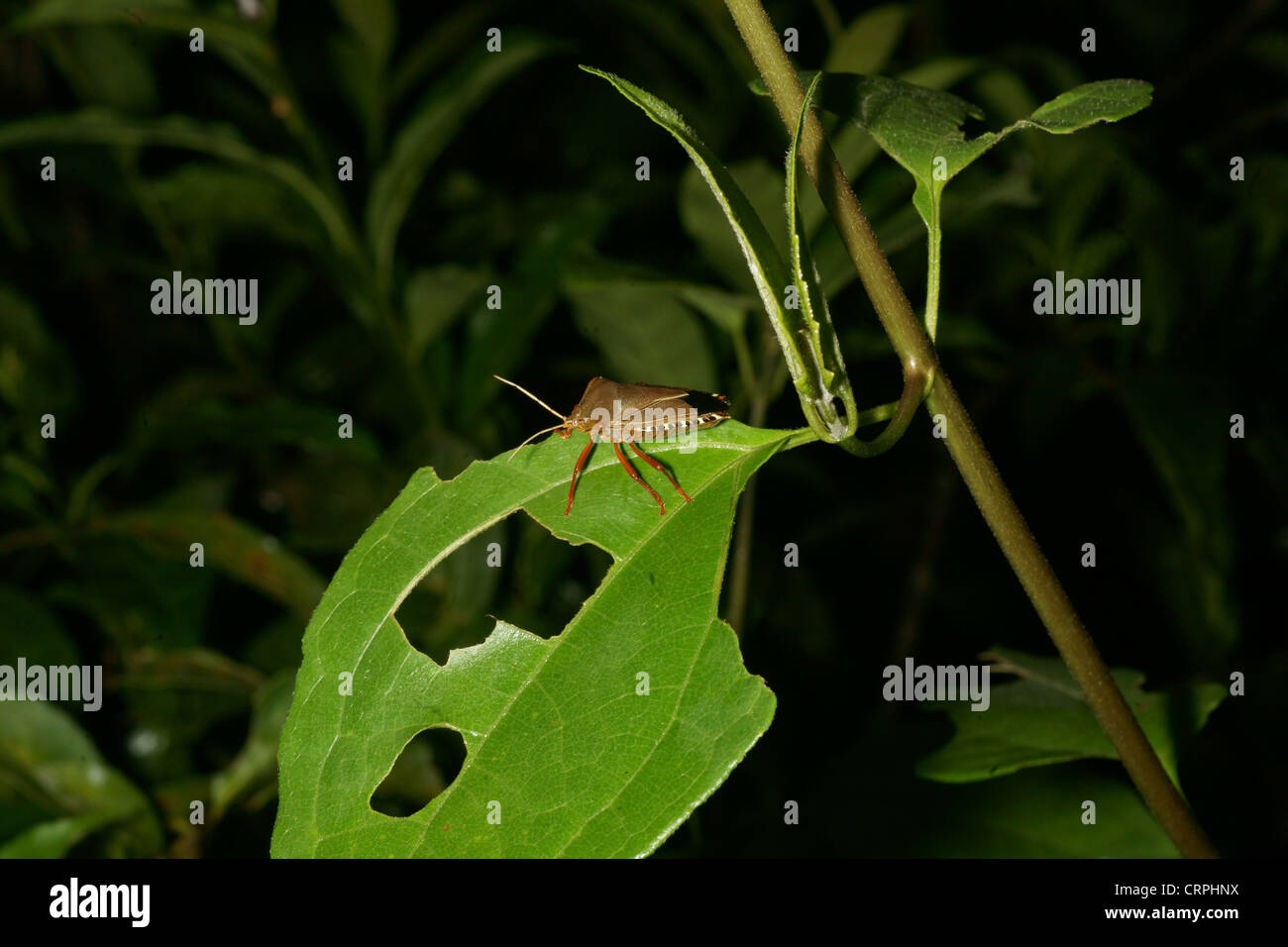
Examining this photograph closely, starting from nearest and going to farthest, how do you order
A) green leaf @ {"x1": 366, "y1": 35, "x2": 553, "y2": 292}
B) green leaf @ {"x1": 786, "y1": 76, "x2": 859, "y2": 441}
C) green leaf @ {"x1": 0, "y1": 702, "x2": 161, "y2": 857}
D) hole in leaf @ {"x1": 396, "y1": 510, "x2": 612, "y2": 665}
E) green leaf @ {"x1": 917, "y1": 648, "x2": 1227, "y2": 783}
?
green leaf @ {"x1": 786, "y1": 76, "x2": 859, "y2": 441} < green leaf @ {"x1": 917, "y1": 648, "x2": 1227, "y2": 783} < green leaf @ {"x1": 0, "y1": 702, "x2": 161, "y2": 857} < hole in leaf @ {"x1": 396, "y1": 510, "x2": 612, "y2": 665} < green leaf @ {"x1": 366, "y1": 35, "x2": 553, "y2": 292}

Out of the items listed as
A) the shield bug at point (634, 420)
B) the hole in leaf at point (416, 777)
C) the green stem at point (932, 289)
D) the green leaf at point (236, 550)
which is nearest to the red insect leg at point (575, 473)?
the shield bug at point (634, 420)

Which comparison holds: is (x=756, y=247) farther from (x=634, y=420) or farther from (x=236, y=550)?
(x=236, y=550)

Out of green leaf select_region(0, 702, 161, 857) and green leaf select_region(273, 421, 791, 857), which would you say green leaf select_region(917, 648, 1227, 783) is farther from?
green leaf select_region(0, 702, 161, 857)

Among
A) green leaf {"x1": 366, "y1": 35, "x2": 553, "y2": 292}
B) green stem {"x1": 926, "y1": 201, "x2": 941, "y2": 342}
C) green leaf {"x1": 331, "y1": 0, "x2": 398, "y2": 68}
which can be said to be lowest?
green stem {"x1": 926, "y1": 201, "x2": 941, "y2": 342}

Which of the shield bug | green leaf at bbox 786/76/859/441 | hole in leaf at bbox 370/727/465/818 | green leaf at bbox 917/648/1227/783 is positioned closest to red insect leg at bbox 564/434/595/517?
the shield bug

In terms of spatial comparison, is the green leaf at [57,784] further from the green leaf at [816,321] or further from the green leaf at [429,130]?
the green leaf at [816,321]

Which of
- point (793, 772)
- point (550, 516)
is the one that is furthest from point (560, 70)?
point (550, 516)
